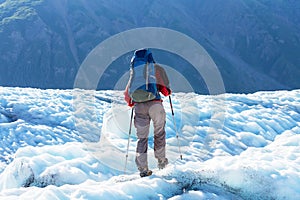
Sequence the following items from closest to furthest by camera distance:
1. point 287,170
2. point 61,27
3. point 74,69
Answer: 1. point 287,170
2. point 74,69
3. point 61,27

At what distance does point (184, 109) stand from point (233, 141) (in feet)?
9.94

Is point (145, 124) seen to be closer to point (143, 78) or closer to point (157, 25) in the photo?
point (143, 78)

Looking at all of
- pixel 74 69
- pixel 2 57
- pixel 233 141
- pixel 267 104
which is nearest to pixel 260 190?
pixel 233 141

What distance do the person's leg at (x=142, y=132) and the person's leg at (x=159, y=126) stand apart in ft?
0.50

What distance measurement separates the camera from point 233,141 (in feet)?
43.0

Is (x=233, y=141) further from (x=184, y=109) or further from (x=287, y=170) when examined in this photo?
(x=287, y=170)

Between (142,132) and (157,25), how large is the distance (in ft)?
489

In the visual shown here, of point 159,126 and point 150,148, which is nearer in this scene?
point 159,126

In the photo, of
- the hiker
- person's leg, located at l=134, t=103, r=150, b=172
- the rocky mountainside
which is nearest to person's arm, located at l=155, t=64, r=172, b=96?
the hiker

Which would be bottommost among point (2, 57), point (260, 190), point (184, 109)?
point (260, 190)

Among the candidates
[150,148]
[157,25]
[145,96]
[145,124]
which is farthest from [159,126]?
[157,25]

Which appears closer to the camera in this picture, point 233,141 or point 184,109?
point 233,141

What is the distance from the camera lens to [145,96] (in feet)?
27.0

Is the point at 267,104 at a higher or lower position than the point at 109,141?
higher
